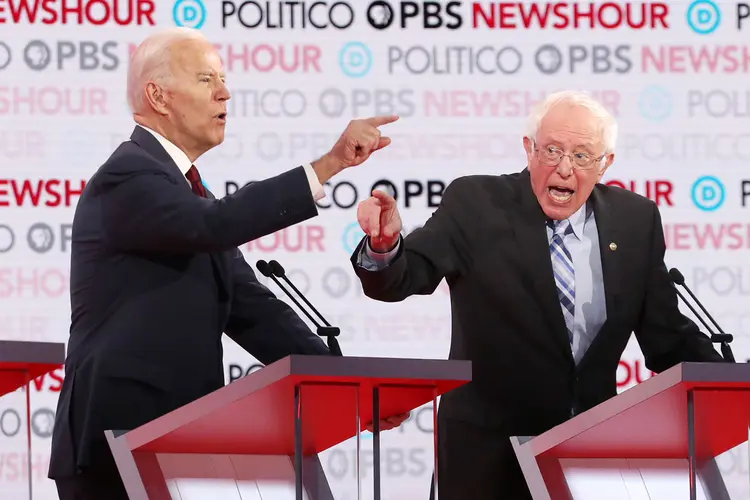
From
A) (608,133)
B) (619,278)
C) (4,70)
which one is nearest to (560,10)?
(608,133)

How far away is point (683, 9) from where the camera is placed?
4395 mm

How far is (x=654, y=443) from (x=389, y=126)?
68.0 inches

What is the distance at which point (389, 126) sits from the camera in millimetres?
4301

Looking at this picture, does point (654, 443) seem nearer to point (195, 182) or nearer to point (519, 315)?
point (519, 315)

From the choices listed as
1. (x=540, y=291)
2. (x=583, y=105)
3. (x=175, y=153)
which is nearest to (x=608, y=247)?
(x=540, y=291)

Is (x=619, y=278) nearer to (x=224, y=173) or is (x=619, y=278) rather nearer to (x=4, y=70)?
(x=224, y=173)

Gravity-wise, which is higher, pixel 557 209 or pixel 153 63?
pixel 153 63

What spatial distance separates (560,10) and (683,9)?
1.26 ft

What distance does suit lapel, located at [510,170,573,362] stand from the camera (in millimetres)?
3145

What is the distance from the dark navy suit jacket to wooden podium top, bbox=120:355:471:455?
158 millimetres

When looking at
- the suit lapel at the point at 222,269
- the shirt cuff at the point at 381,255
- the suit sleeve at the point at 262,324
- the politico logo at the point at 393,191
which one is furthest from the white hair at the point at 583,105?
the politico logo at the point at 393,191

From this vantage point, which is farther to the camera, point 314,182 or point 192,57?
point 192,57

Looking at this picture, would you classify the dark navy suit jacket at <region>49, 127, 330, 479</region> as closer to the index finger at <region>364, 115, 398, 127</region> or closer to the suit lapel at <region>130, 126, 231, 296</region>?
the suit lapel at <region>130, 126, 231, 296</region>

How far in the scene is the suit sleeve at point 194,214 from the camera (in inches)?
106
